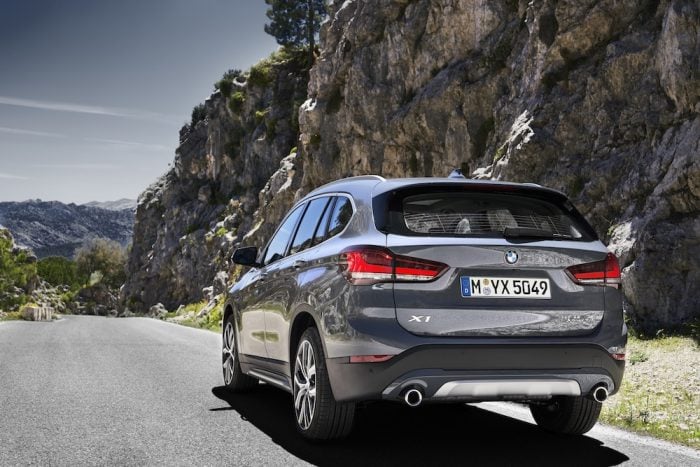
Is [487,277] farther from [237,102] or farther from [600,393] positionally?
[237,102]

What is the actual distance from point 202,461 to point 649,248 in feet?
27.1

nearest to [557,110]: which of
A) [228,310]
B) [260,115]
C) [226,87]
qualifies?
[228,310]

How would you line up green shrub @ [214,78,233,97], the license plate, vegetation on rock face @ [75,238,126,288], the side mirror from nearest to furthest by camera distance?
the license plate
the side mirror
green shrub @ [214,78,233,97]
vegetation on rock face @ [75,238,126,288]

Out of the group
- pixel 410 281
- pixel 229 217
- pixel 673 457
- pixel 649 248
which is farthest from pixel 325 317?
pixel 229 217

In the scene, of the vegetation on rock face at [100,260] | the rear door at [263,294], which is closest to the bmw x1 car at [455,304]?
the rear door at [263,294]

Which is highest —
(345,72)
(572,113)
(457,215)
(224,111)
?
(224,111)

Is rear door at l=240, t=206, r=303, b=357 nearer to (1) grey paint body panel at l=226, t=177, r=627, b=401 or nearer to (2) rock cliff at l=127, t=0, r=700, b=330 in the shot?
(1) grey paint body panel at l=226, t=177, r=627, b=401

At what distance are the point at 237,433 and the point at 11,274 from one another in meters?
72.8

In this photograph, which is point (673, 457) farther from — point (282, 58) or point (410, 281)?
point (282, 58)

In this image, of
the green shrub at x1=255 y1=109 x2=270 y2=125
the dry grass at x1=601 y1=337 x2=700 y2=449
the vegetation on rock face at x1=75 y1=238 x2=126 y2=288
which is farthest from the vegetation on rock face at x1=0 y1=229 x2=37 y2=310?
the dry grass at x1=601 y1=337 x2=700 y2=449

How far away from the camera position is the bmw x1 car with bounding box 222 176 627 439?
445 cm

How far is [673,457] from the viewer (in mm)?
4750

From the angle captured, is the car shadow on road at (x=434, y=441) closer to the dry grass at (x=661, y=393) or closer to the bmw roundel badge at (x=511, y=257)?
the dry grass at (x=661, y=393)

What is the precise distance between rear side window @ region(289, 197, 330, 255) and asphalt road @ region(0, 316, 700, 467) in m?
1.47
